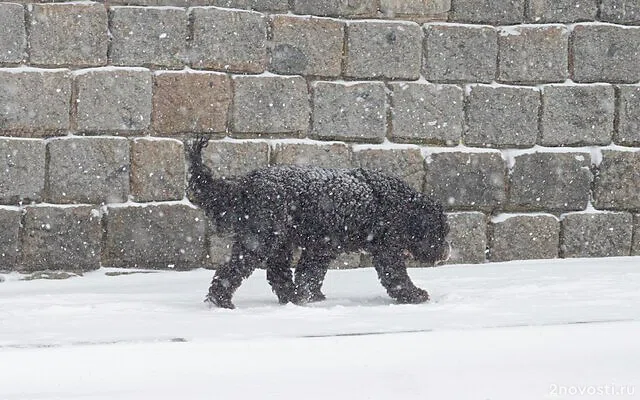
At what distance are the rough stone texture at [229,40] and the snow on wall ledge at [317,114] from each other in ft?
0.04

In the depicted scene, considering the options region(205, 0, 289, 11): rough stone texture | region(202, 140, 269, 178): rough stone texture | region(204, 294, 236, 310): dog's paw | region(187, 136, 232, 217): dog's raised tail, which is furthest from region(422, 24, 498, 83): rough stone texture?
region(204, 294, 236, 310): dog's paw

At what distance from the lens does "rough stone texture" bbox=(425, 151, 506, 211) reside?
25.2 ft

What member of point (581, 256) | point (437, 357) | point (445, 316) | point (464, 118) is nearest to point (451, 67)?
point (464, 118)

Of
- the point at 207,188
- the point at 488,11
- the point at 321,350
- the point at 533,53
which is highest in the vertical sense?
the point at 488,11

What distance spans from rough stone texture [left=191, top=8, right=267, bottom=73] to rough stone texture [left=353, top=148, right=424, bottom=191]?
0.96m

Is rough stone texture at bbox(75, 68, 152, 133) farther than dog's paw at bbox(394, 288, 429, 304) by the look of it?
Yes

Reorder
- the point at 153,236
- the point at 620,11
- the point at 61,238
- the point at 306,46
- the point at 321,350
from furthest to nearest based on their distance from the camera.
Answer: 1. the point at 620,11
2. the point at 306,46
3. the point at 153,236
4. the point at 61,238
5. the point at 321,350

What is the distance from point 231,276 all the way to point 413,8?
3122mm

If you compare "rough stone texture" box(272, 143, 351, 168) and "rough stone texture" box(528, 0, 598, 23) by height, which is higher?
"rough stone texture" box(528, 0, 598, 23)

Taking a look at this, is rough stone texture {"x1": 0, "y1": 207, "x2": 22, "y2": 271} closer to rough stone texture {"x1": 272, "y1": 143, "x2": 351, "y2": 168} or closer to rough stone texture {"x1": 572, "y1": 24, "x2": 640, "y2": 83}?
rough stone texture {"x1": 272, "y1": 143, "x2": 351, "y2": 168}

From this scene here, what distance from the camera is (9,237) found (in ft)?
22.7

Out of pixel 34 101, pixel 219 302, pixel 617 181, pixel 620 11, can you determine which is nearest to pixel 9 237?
pixel 34 101

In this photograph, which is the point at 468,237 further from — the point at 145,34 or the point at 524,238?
the point at 145,34

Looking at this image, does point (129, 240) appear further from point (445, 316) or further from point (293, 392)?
point (293, 392)
